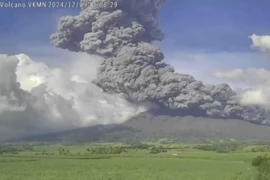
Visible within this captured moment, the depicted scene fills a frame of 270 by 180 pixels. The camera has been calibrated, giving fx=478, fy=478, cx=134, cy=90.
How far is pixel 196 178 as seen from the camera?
43.1 metres

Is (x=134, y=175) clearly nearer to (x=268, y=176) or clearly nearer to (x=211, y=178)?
(x=211, y=178)

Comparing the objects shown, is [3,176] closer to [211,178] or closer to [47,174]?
[47,174]

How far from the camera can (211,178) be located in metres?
43.6

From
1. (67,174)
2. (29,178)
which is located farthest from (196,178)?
(29,178)

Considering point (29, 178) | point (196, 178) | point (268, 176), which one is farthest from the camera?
point (196, 178)

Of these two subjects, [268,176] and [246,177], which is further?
[246,177]

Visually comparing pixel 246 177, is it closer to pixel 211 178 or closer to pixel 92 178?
pixel 211 178

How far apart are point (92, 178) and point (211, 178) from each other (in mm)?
11159

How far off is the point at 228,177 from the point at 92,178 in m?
12.8

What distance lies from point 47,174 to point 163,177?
10458mm

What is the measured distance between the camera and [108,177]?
133 ft

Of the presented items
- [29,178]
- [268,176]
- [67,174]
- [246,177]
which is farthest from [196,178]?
[29,178]

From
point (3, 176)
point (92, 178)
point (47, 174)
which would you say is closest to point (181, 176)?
point (92, 178)

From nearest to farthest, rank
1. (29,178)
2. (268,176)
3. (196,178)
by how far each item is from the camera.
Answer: (268,176) < (29,178) < (196,178)
